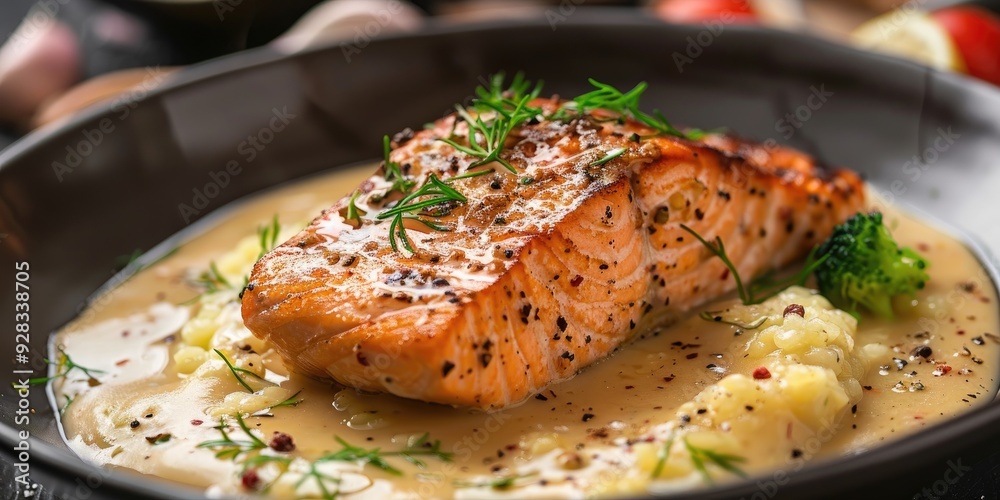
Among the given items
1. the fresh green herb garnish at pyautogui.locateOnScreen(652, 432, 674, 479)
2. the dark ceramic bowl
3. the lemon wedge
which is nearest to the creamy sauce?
the fresh green herb garnish at pyautogui.locateOnScreen(652, 432, 674, 479)

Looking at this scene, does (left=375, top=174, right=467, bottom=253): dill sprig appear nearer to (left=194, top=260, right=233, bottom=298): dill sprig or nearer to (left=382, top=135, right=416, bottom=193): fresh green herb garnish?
(left=382, top=135, right=416, bottom=193): fresh green herb garnish

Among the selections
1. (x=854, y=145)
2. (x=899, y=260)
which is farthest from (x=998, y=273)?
(x=854, y=145)

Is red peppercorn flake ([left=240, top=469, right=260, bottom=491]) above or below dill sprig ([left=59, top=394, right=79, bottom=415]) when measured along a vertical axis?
above

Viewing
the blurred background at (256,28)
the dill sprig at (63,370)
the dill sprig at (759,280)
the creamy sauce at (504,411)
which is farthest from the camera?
the blurred background at (256,28)

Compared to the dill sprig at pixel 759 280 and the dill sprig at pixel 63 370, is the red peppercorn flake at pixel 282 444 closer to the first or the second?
the dill sprig at pixel 63 370

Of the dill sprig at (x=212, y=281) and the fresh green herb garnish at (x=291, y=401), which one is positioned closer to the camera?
the fresh green herb garnish at (x=291, y=401)

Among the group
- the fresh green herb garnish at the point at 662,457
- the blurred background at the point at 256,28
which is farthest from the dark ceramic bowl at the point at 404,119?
the fresh green herb garnish at the point at 662,457

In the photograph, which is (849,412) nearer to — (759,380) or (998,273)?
(759,380)
